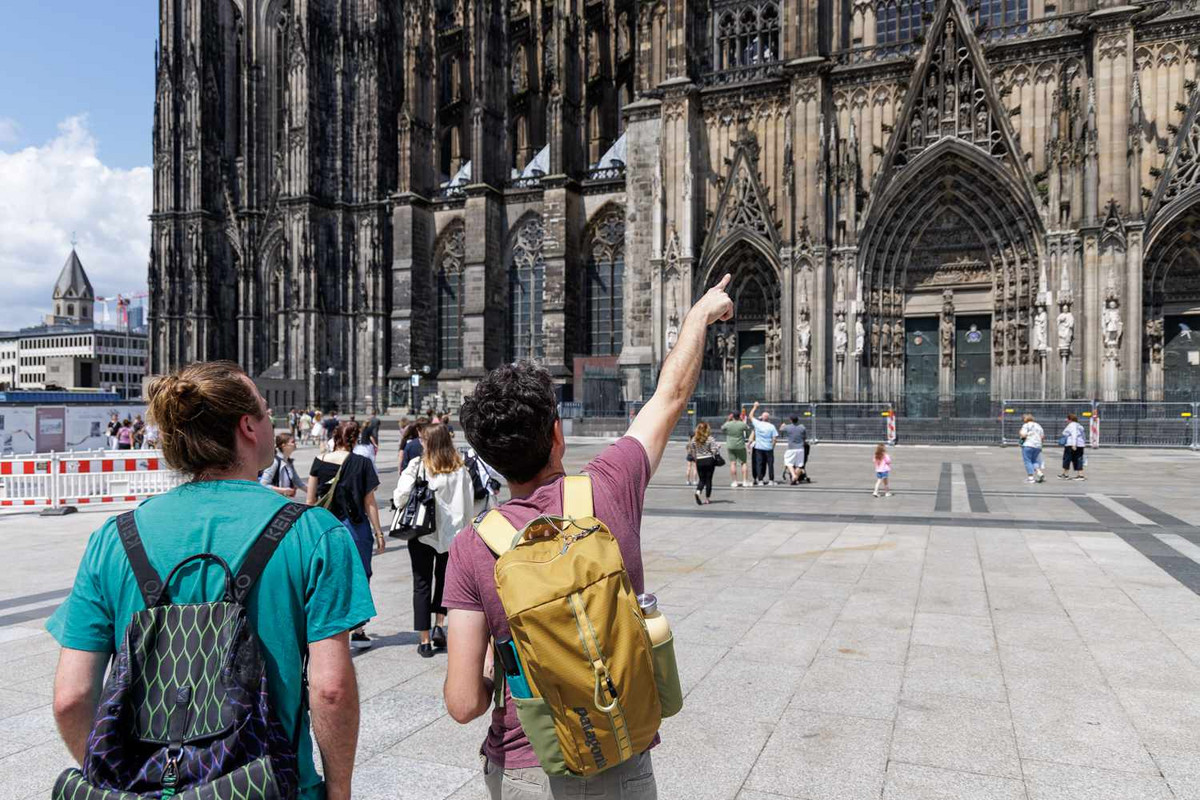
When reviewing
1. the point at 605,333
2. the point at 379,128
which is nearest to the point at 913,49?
the point at 605,333

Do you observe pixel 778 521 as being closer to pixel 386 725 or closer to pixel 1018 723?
pixel 1018 723

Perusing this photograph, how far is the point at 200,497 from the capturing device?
1733 millimetres

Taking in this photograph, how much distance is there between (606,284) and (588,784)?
1493 inches

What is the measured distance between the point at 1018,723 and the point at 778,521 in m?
6.77

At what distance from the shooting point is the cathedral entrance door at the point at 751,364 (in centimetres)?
3139

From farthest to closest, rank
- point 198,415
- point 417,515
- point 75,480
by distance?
point 75,480 < point 417,515 < point 198,415

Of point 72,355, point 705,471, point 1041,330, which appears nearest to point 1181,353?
point 1041,330

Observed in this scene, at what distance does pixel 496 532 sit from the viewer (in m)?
1.84

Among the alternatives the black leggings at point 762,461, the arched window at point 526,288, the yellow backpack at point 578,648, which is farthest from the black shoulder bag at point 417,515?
the arched window at point 526,288

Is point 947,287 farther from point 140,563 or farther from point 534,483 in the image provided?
point 140,563

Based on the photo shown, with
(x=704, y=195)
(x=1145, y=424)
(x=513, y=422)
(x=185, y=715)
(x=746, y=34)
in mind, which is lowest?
(x=1145, y=424)

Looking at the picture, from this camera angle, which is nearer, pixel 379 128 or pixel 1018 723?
pixel 1018 723

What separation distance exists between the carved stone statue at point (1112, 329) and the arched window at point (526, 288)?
23.3 m

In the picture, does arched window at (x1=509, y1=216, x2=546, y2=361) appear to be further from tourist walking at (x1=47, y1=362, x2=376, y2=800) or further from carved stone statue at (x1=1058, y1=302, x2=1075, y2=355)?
tourist walking at (x1=47, y1=362, x2=376, y2=800)
